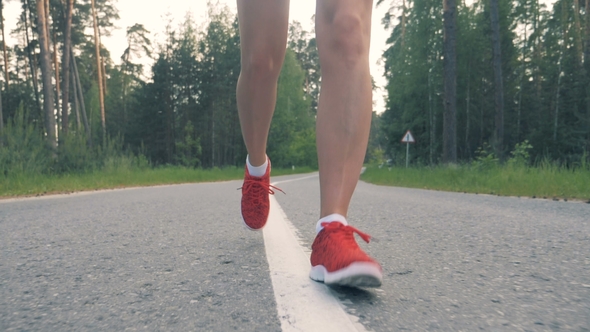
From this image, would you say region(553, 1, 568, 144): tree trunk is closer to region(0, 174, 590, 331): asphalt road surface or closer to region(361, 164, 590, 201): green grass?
region(361, 164, 590, 201): green grass

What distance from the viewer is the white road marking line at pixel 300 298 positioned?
1.19m

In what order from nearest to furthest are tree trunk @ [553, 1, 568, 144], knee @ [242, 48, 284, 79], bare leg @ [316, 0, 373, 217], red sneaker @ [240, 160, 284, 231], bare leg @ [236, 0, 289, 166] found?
1. bare leg @ [316, 0, 373, 217]
2. bare leg @ [236, 0, 289, 166]
3. knee @ [242, 48, 284, 79]
4. red sneaker @ [240, 160, 284, 231]
5. tree trunk @ [553, 1, 568, 144]

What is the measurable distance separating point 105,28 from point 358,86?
35.3 m

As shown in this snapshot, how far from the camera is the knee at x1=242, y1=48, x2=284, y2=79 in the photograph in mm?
2471

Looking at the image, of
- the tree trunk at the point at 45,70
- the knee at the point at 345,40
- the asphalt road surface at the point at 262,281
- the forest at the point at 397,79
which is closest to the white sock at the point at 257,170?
the asphalt road surface at the point at 262,281

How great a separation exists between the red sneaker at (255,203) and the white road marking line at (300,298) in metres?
0.26

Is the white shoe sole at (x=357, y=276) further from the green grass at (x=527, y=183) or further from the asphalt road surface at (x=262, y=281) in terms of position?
the green grass at (x=527, y=183)

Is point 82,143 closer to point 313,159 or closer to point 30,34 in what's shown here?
point 30,34

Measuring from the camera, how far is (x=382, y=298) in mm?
1438

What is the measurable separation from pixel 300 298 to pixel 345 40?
1002mm

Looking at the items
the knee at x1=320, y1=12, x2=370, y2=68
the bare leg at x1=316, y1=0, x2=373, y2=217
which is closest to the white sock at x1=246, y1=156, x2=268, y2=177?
the bare leg at x1=316, y1=0, x2=373, y2=217

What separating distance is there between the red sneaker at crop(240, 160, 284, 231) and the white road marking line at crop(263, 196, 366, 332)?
260mm

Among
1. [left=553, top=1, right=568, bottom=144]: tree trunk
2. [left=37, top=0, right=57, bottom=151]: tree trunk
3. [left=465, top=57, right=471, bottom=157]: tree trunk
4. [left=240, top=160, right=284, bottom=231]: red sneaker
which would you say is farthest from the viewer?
[left=465, top=57, right=471, bottom=157]: tree trunk

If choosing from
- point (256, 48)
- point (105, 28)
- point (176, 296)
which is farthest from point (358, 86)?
point (105, 28)
